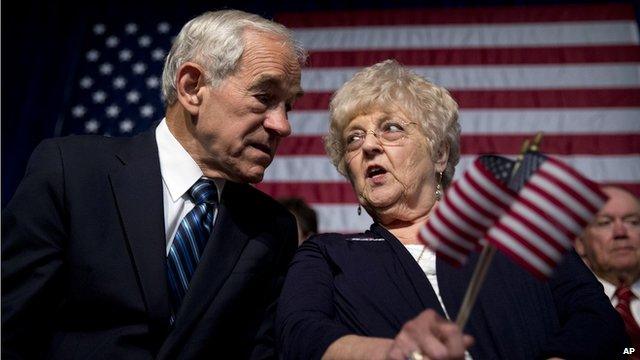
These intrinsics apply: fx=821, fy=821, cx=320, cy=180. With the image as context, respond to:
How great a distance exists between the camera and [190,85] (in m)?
1.89

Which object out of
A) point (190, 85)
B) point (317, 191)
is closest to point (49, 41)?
point (317, 191)

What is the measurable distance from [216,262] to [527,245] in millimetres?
745

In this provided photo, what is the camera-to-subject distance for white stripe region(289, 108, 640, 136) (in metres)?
3.51

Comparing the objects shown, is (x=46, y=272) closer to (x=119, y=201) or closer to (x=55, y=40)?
(x=119, y=201)

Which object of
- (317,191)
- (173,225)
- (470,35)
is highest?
(470,35)

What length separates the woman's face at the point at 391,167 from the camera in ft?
6.30

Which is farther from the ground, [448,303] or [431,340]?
[431,340]

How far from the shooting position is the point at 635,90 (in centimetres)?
354

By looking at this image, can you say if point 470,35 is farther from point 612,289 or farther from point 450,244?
point 450,244

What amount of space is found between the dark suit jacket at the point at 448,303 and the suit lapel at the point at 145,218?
25 centimetres

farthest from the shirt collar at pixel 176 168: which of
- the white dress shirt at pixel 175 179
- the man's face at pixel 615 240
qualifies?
the man's face at pixel 615 240

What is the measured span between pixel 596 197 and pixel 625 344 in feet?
1.86

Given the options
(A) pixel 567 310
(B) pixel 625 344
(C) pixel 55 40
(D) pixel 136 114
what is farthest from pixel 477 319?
(C) pixel 55 40

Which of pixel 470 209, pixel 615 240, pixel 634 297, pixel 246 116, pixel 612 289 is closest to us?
pixel 470 209
